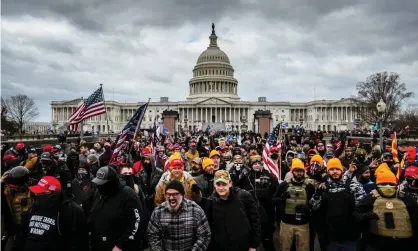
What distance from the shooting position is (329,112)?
11206 centimetres

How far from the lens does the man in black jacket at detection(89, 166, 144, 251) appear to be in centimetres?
419

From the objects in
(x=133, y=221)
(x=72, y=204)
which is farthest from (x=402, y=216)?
(x=72, y=204)

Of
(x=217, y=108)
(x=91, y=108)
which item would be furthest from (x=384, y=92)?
(x=217, y=108)

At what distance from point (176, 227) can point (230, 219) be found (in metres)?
0.70

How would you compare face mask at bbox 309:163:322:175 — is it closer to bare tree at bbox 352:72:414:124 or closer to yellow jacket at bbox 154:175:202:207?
yellow jacket at bbox 154:175:202:207

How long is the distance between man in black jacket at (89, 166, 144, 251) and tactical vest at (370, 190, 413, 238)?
113 inches

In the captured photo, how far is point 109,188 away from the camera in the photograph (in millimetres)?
4324

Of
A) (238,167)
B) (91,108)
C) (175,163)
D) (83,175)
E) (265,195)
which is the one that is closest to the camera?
(175,163)

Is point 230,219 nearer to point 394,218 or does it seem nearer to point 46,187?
point 394,218

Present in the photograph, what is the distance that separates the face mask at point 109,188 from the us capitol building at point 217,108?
337ft

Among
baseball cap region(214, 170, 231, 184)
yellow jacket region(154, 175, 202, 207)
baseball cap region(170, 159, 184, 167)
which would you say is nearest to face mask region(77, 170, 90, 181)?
yellow jacket region(154, 175, 202, 207)

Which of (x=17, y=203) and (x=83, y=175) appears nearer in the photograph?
(x=17, y=203)

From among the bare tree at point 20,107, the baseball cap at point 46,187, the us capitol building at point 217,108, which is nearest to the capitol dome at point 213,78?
the us capitol building at point 217,108

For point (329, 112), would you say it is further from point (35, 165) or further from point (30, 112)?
point (35, 165)
